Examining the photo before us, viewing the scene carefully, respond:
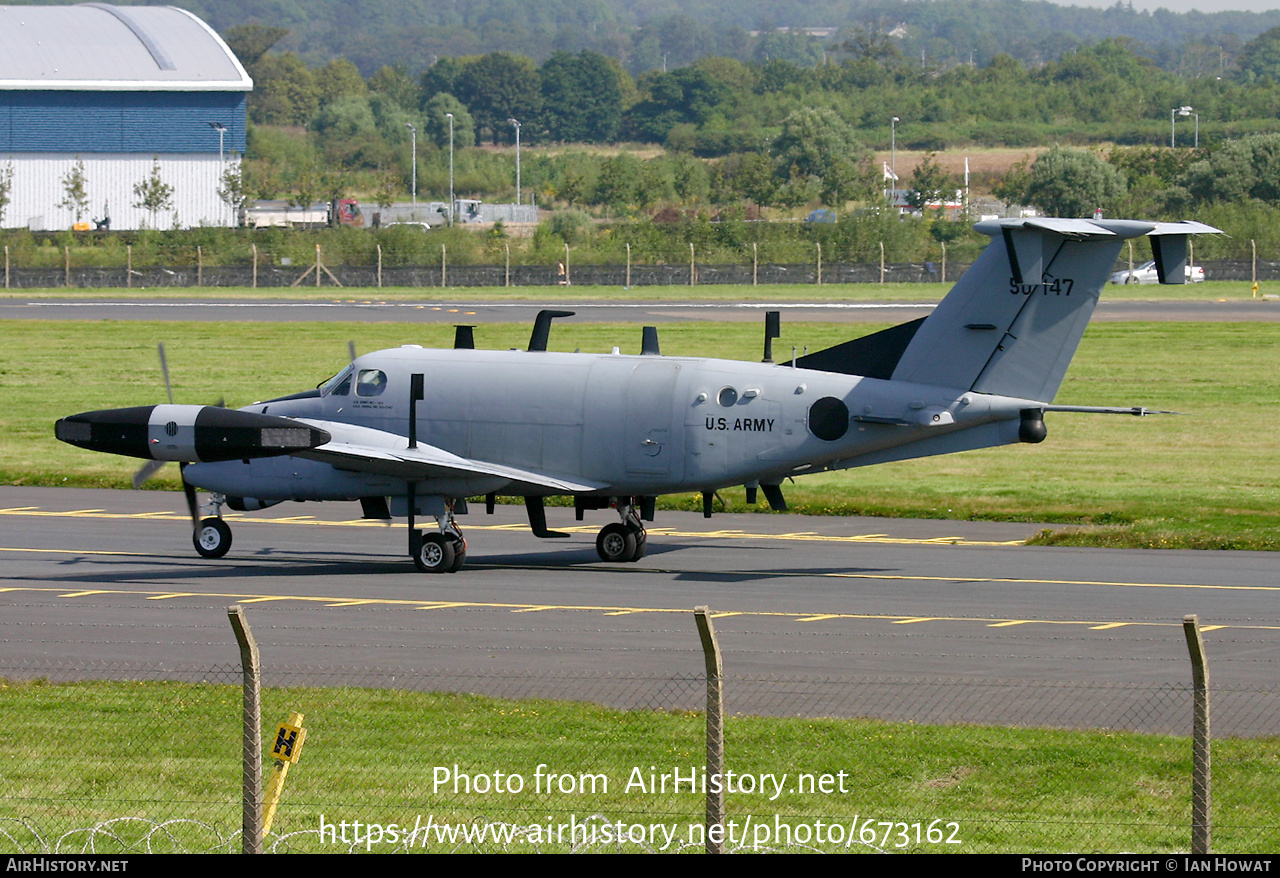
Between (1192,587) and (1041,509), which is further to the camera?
(1041,509)

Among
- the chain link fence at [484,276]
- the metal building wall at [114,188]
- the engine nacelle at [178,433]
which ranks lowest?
the engine nacelle at [178,433]

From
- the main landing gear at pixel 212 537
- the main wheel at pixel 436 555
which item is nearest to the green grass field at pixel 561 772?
the main wheel at pixel 436 555

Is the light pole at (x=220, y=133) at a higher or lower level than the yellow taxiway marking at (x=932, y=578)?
higher

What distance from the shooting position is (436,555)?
24.8m

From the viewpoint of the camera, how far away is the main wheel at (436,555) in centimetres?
2480

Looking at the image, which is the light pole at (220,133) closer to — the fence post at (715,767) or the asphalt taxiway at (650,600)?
the asphalt taxiway at (650,600)

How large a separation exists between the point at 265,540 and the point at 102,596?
5866 mm

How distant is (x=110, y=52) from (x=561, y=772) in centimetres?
13682

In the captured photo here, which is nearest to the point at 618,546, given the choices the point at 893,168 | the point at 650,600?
the point at 650,600

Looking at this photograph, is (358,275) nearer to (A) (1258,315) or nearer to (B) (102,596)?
(A) (1258,315)

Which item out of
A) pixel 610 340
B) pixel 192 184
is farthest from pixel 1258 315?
pixel 192 184

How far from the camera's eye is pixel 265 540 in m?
28.4

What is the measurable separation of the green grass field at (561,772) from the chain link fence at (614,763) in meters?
0.03

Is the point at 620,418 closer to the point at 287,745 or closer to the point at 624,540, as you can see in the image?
the point at 624,540
